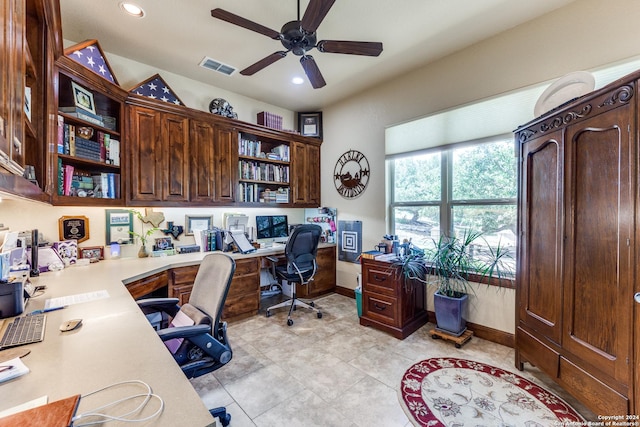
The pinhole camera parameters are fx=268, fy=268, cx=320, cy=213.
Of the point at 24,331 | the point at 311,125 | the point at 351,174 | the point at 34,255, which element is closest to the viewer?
the point at 24,331

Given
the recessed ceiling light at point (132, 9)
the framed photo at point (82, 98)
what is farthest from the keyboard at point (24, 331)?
the recessed ceiling light at point (132, 9)

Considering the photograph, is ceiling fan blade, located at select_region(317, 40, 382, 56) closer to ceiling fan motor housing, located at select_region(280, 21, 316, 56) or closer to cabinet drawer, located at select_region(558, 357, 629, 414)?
ceiling fan motor housing, located at select_region(280, 21, 316, 56)

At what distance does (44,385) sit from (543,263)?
267cm

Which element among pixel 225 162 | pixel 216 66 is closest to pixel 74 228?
pixel 225 162

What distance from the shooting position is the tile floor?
1.71 metres

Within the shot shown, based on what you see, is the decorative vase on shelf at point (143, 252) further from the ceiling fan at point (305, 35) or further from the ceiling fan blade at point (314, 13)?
the ceiling fan blade at point (314, 13)

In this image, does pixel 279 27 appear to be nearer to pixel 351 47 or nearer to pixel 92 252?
pixel 351 47

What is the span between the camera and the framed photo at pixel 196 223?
330 cm

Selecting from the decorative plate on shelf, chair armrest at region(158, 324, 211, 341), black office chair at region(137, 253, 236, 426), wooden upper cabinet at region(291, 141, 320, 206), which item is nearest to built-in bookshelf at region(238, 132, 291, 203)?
wooden upper cabinet at region(291, 141, 320, 206)

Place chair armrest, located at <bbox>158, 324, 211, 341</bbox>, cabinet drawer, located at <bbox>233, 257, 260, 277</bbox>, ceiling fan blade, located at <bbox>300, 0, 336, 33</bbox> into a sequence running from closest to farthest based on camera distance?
chair armrest, located at <bbox>158, 324, 211, 341</bbox> → ceiling fan blade, located at <bbox>300, 0, 336, 33</bbox> → cabinet drawer, located at <bbox>233, 257, 260, 277</bbox>

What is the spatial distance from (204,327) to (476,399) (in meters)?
1.85

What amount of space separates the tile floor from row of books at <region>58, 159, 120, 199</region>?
1.86 m

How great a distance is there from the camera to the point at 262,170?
3846 mm

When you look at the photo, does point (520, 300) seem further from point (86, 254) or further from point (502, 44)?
point (86, 254)
